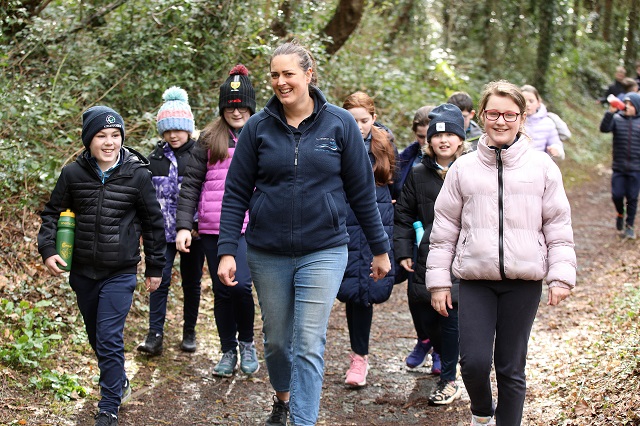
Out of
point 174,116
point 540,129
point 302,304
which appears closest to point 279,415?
point 302,304

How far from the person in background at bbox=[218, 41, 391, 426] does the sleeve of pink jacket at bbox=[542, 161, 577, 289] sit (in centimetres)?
103

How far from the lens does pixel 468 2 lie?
79.5 feet

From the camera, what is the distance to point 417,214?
5938 millimetres

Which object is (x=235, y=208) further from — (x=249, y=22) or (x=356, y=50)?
(x=356, y=50)

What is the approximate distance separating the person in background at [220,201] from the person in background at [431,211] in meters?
1.34

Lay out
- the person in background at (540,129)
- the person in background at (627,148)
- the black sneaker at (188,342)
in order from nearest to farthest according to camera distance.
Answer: the black sneaker at (188,342)
the person in background at (540,129)
the person in background at (627,148)

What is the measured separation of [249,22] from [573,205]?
10.1 m

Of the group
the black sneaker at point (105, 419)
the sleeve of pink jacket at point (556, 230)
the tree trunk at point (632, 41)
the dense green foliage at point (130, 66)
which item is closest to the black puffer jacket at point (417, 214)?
the sleeve of pink jacket at point (556, 230)

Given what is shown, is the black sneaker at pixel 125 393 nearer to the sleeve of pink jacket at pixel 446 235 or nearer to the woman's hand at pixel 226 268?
the woman's hand at pixel 226 268

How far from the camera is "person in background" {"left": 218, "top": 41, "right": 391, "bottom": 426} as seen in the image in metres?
4.43

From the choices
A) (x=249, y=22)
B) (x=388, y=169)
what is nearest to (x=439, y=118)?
(x=388, y=169)

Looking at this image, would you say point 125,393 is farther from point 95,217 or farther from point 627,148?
point 627,148

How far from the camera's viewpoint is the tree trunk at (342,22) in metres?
12.6

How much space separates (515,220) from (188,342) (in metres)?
3.82
